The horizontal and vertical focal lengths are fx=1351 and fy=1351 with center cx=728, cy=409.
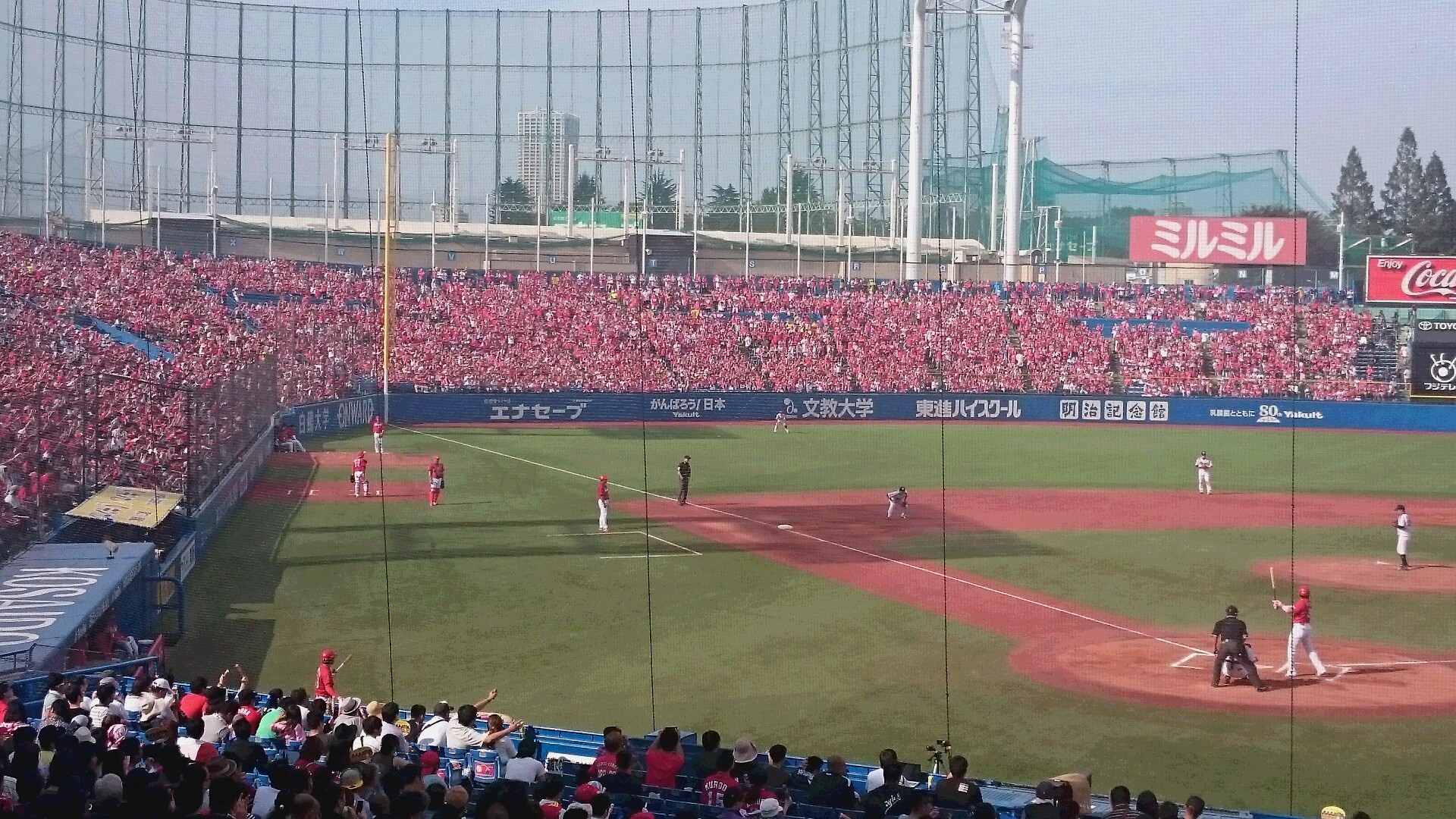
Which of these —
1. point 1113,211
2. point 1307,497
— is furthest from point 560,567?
point 1113,211

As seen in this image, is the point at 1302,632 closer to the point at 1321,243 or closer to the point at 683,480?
the point at 683,480

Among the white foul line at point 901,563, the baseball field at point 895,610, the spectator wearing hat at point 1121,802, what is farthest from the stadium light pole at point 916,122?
the spectator wearing hat at point 1121,802

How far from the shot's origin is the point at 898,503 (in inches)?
1120

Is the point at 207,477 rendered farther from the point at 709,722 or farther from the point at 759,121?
the point at 759,121

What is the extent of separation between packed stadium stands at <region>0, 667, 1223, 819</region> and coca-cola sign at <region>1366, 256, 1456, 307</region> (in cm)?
3882

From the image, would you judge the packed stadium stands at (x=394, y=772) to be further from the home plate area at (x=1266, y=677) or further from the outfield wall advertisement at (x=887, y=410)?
the outfield wall advertisement at (x=887, y=410)

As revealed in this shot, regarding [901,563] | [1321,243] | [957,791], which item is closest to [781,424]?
[1321,243]

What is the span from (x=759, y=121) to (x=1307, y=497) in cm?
4853

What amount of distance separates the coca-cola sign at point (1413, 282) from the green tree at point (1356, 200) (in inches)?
486

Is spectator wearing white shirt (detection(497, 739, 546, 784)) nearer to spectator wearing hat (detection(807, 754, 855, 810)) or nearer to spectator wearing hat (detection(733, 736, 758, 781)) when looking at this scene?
spectator wearing hat (detection(733, 736, 758, 781))

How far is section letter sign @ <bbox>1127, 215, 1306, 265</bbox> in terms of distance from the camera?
50719 mm

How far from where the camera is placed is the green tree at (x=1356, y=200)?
19.0m

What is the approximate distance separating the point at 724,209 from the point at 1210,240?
101 feet

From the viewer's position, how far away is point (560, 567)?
2197 centimetres
